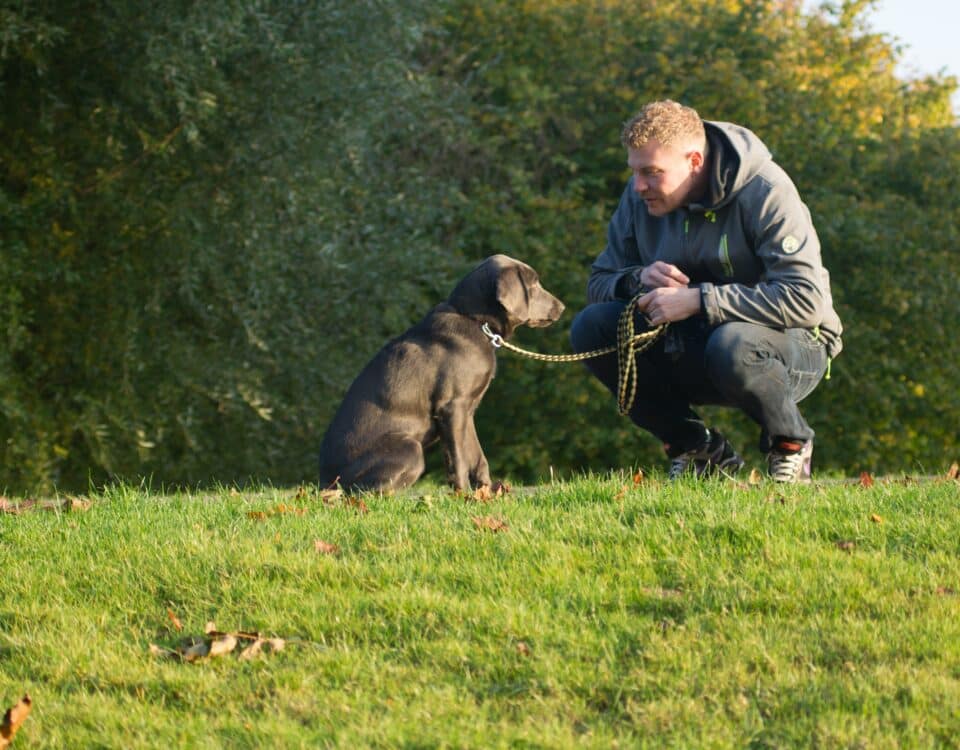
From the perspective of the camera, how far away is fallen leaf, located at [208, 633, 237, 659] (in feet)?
14.3

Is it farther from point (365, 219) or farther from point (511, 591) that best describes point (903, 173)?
point (511, 591)

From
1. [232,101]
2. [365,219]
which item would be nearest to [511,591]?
[232,101]

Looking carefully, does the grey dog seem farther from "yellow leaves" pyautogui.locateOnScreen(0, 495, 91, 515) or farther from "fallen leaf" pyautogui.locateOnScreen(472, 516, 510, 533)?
"fallen leaf" pyautogui.locateOnScreen(472, 516, 510, 533)

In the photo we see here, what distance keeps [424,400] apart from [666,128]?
1.92 meters

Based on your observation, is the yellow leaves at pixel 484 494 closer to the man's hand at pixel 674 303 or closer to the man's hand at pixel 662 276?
the man's hand at pixel 674 303

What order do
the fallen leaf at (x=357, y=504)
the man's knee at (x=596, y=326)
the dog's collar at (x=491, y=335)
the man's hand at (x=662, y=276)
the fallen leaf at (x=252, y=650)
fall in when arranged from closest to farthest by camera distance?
the fallen leaf at (x=252, y=650) → the fallen leaf at (x=357, y=504) → the man's hand at (x=662, y=276) → the man's knee at (x=596, y=326) → the dog's collar at (x=491, y=335)

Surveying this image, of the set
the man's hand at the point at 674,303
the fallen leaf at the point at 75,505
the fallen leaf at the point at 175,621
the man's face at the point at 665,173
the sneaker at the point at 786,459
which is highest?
the man's face at the point at 665,173

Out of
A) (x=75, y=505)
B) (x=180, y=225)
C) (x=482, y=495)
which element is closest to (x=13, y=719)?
(x=482, y=495)

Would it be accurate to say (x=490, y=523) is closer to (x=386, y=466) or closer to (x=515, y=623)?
(x=515, y=623)

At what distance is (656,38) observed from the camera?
19578mm

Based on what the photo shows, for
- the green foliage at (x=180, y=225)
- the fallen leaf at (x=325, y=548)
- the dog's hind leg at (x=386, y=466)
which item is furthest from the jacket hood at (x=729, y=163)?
the green foliage at (x=180, y=225)

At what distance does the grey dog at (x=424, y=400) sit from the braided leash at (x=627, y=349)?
0.53 ft

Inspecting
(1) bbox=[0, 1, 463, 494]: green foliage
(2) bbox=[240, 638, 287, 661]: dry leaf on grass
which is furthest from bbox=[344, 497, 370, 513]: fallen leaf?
(1) bbox=[0, 1, 463, 494]: green foliage

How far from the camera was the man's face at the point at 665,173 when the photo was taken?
21.6ft
